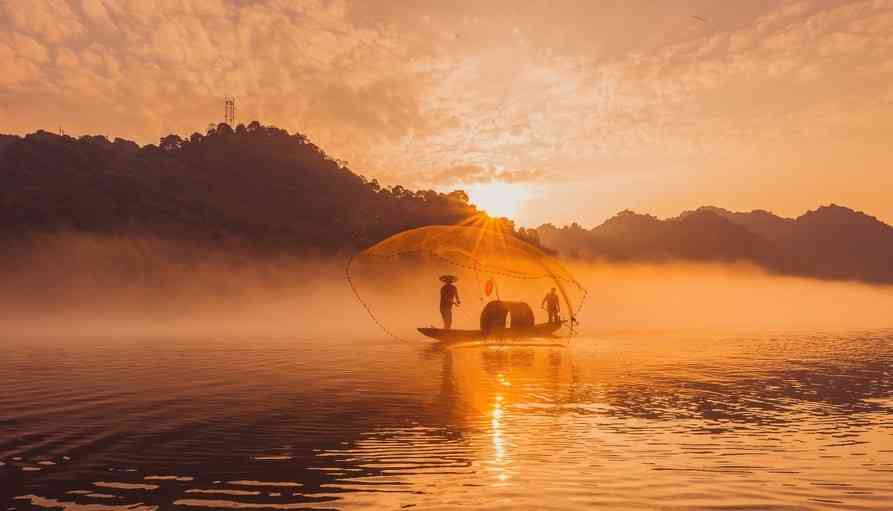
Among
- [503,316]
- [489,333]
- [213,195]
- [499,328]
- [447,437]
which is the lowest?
[447,437]

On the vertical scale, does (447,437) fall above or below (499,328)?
below

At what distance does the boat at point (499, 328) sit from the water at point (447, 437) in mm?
10137

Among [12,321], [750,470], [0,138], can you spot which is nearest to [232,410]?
[750,470]

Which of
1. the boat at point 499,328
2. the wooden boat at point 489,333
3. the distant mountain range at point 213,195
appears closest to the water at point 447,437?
the wooden boat at point 489,333

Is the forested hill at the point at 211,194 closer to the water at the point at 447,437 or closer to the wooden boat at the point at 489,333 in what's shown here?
the wooden boat at the point at 489,333

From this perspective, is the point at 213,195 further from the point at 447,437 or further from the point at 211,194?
the point at 447,437

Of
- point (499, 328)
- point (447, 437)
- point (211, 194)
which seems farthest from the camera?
point (211, 194)

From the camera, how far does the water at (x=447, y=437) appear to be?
9844 mm

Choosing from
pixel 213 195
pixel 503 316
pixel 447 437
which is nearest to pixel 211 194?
pixel 213 195

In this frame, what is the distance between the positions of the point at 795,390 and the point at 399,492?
1577cm

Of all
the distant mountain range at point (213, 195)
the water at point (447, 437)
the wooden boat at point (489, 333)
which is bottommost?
the water at point (447, 437)

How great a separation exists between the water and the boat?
1014 centimetres

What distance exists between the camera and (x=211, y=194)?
479 ft

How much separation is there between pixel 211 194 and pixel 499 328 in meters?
118
